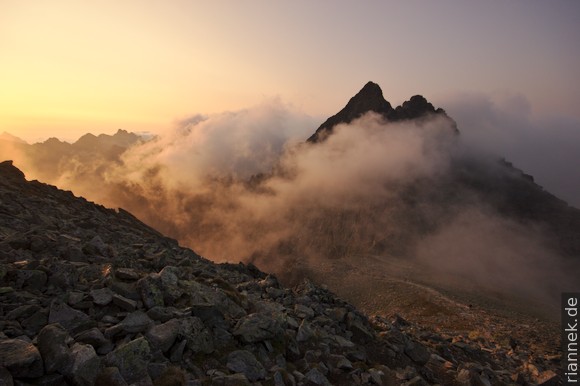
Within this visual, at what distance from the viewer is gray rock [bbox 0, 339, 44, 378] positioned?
31.9 ft

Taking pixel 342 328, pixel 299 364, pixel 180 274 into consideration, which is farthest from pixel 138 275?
pixel 342 328

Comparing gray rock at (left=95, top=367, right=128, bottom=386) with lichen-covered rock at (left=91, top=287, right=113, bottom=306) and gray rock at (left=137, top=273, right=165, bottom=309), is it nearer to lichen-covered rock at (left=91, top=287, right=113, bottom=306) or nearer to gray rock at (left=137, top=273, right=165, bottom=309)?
lichen-covered rock at (left=91, top=287, right=113, bottom=306)

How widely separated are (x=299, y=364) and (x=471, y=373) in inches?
434

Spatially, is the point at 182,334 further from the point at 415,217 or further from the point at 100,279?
the point at 415,217

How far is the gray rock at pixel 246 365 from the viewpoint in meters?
14.1

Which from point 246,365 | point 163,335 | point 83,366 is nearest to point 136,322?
point 163,335

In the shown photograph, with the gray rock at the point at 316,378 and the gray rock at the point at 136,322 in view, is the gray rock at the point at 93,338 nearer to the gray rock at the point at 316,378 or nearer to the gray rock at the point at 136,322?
the gray rock at the point at 136,322

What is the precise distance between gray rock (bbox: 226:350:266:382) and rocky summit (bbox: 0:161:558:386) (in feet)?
0.14

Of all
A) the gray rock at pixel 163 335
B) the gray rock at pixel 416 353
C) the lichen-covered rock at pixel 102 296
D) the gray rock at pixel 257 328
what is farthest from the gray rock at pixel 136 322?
the gray rock at pixel 416 353

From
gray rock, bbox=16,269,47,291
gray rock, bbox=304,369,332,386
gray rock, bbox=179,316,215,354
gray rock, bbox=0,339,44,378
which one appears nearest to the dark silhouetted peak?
gray rock, bbox=16,269,47,291

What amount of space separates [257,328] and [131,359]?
6456 mm

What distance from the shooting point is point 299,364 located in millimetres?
16938

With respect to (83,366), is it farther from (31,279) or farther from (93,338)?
(31,279)

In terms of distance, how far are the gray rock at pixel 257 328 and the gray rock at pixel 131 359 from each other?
4994 millimetres
